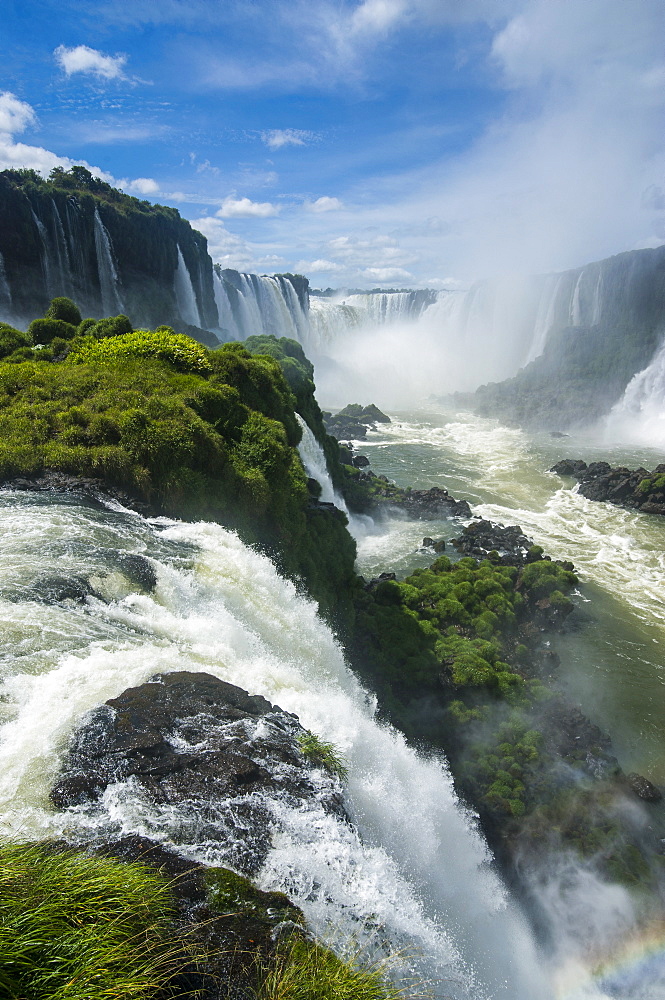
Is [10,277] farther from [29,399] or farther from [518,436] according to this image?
[518,436]

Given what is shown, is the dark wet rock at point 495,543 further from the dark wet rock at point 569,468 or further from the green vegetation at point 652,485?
the dark wet rock at point 569,468

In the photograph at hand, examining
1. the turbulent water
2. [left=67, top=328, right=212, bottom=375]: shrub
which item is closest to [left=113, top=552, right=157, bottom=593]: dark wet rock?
the turbulent water

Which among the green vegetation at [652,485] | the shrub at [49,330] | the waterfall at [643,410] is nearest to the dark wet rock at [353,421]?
the waterfall at [643,410]

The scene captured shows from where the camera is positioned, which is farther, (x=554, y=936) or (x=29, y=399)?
(x=29, y=399)

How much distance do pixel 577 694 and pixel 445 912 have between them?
9.55 meters

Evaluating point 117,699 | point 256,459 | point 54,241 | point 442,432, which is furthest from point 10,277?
point 117,699

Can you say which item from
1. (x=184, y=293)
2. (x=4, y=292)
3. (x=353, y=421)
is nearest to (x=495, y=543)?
(x=353, y=421)

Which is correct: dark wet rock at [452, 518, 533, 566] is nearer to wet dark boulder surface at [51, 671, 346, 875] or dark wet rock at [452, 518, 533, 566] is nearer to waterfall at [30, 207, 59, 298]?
wet dark boulder surface at [51, 671, 346, 875]

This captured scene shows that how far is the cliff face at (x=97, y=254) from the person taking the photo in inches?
1412

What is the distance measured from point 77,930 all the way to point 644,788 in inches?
513

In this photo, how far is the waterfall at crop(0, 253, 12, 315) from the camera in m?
35.0

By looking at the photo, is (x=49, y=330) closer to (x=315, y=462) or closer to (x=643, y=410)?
(x=315, y=462)

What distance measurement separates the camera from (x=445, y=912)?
7324mm

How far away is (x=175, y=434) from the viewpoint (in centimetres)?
1200
